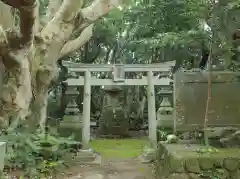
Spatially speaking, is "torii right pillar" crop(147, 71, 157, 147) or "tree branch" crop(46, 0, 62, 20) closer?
"tree branch" crop(46, 0, 62, 20)

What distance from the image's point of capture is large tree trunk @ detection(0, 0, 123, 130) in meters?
5.85

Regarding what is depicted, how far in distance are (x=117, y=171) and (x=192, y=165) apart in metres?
2.78

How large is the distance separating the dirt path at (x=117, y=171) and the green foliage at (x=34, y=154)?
22.0 inches

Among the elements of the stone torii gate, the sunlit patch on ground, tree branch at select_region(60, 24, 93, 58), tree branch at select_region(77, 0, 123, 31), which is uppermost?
tree branch at select_region(77, 0, 123, 31)

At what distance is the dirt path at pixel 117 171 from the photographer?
6519mm

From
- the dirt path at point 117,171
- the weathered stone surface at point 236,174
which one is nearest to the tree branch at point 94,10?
the dirt path at point 117,171

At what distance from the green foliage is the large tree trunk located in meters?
0.45

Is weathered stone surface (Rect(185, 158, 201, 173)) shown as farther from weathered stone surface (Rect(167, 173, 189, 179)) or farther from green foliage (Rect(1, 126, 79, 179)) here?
green foliage (Rect(1, 126, 79, 179))

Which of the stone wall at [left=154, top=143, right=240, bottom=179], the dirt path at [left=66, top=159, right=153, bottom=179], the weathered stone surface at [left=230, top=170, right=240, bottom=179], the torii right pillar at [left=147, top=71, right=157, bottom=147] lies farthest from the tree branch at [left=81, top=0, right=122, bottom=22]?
the weathered stone surface at [left=230, top=170, right=240, bottom=179]

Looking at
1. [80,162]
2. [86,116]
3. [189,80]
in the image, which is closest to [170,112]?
[86,116]

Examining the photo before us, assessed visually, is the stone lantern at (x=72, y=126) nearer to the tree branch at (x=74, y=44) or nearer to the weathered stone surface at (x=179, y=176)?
the tree branch at (x=74, y=44)

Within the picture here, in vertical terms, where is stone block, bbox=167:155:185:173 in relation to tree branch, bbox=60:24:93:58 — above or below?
below

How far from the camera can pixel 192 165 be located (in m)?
4.57

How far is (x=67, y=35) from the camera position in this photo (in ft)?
22.4
